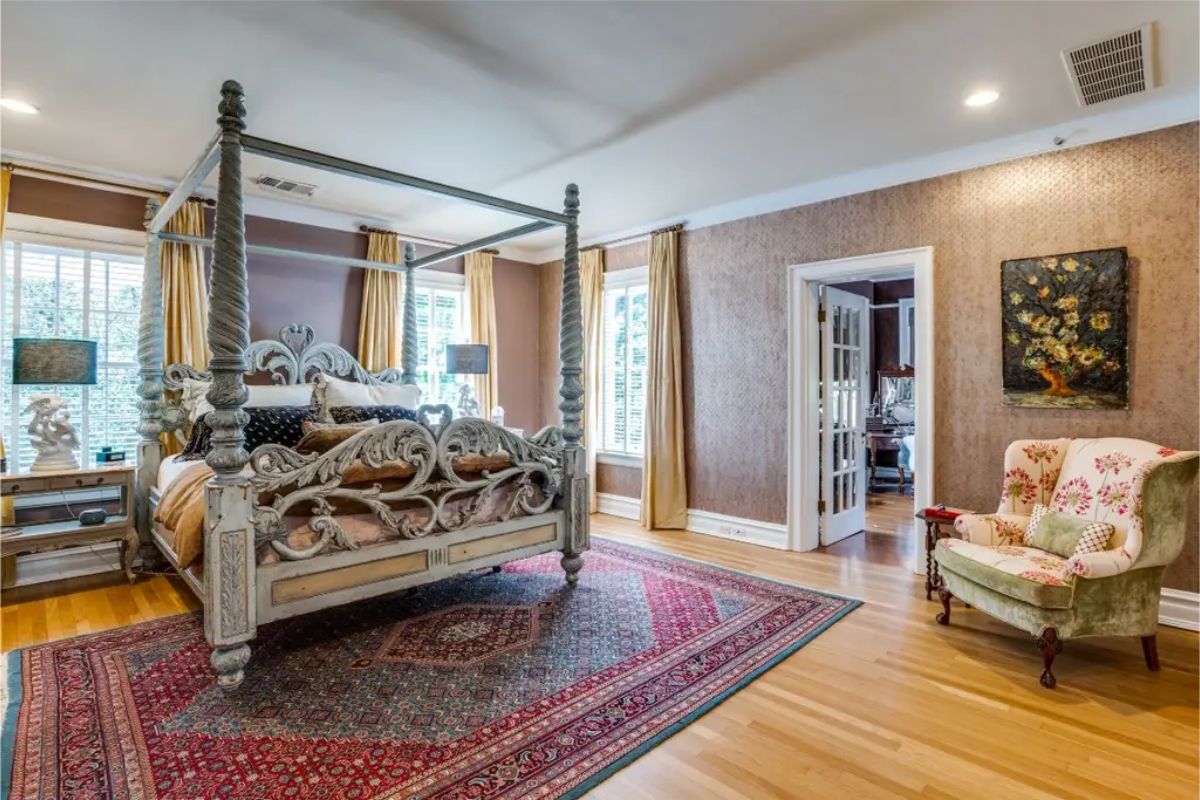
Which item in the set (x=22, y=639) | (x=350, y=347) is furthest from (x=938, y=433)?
(x=22, y=639)

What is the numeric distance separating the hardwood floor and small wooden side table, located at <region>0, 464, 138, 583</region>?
346mm

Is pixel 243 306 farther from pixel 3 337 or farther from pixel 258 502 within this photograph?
pixel 3 337

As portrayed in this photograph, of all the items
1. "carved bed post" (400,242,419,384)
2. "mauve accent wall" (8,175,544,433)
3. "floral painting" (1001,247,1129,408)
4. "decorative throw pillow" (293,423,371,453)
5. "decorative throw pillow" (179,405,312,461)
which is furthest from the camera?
"carved bed post" (400,242,419,384)

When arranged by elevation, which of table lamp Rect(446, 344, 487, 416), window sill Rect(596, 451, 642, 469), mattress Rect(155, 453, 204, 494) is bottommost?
window sill Rect(596, 451, 642, 469)

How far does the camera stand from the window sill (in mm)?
5777

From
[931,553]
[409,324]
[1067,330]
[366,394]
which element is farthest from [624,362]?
[1067,330]

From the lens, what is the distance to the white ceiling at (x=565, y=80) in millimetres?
2404

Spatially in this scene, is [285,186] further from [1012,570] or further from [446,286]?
[1012,570]

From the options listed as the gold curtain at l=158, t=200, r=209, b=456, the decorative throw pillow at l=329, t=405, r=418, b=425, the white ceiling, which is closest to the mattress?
the gold curtain at l=158, t=200, r=209, b=456

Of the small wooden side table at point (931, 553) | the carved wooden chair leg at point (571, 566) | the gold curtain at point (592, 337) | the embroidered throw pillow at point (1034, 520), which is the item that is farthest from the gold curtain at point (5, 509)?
the embroidered throw pillow at point (1034, 520)

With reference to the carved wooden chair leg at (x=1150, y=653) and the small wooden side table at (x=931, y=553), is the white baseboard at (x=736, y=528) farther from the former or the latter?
the carved wooden chair leg at (x=1150, y=653)

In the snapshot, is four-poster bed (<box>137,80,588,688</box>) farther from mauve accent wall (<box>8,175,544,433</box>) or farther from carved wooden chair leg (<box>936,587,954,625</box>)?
carved wooden chair leg (<box>936,587,954,625</box>)

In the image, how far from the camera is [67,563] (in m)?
3.86

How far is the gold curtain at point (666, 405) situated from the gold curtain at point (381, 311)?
7.56 feet
